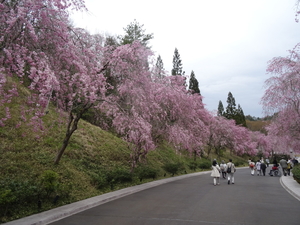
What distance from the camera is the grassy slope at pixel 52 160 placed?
932 centimetres

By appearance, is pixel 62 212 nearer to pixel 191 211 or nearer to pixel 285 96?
pixel 191 211

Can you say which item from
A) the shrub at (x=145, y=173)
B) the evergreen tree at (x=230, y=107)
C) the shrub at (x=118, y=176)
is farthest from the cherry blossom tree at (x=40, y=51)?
the evergreen tree at (x=230, y=107)

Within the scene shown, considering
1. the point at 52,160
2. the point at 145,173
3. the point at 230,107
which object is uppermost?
the point at 230,107

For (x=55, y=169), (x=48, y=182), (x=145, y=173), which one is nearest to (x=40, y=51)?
(x=48, y=182)

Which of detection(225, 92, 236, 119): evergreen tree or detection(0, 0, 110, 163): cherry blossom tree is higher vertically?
detection(225, 92, 236, 119): evergreen tree

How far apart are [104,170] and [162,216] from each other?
28.6 feet

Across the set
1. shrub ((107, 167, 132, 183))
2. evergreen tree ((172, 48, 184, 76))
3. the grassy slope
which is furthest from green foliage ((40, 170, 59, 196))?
evergreen tree ((172, 48, 184, 76))

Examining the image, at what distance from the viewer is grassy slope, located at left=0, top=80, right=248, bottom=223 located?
367 inches

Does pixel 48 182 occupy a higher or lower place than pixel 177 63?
lower

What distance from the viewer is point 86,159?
1666 cm

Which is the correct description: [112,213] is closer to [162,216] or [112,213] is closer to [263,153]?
[162,216]

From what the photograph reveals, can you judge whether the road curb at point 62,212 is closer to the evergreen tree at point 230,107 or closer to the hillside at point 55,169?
the hillside at point 55,169

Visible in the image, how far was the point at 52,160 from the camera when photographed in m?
13.8

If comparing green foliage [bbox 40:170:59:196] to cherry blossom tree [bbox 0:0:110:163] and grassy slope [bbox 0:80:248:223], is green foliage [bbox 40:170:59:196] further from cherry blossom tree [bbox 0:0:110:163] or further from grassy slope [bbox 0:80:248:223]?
cherry blossom tree [bbox 0:0:110:163]
